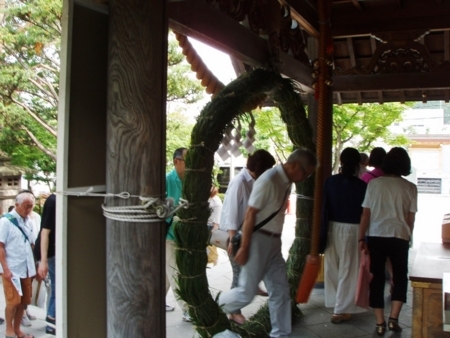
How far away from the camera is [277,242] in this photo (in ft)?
13.9

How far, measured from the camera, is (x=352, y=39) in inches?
315

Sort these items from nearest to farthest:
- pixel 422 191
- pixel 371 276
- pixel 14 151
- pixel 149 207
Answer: pixel 149 207 → pixel 371 276 → pixel 14 151 → pixel 422 191

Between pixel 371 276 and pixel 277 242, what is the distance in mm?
1178

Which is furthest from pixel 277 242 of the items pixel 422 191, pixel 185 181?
pixel 422 191

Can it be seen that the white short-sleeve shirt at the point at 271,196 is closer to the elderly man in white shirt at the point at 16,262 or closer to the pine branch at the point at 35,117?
the elderly man in white shirt at the point at 16,262

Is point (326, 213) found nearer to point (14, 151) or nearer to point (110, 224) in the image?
point (110, 224)

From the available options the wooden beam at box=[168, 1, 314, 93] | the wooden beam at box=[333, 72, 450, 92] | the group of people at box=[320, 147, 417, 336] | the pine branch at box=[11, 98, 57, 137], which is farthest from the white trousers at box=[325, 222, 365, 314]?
the pine branch at box=[11, 98, 57, 137]

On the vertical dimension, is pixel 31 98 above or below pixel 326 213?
above

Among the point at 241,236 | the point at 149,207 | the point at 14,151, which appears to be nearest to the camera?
the point at 149,207

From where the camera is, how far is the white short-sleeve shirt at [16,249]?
5.02 m

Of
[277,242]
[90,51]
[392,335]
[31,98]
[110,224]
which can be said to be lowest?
[392,335]

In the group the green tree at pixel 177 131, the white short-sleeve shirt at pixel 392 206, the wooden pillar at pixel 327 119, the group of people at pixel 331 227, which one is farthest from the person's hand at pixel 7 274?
the green tree at pixel 177 131

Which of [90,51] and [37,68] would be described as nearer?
[90,51]

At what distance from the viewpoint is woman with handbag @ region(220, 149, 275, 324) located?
4.74m
